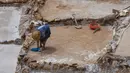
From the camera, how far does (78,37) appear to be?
1023 centimetres

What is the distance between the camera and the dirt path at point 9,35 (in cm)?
938

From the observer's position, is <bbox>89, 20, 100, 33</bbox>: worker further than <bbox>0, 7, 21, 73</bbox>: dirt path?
Yes

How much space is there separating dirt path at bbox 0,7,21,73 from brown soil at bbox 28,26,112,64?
0.59 metres

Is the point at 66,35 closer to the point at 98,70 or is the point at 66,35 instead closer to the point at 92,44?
the point at 92,44

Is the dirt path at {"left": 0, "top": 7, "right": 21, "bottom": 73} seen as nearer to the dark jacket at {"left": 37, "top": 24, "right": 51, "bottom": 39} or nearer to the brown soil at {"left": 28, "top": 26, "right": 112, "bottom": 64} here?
the brown soil at {"left": 28, "top": 26, "right": 112, "bottom": 64}

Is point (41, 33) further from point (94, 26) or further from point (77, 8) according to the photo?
point (77, 8)

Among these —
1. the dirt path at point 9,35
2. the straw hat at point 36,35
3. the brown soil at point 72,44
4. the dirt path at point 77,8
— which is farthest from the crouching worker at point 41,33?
the dirt path at point 77,8

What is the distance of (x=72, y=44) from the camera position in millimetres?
9852

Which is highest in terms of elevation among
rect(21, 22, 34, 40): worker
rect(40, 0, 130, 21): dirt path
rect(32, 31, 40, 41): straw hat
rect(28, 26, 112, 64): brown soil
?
rect(40, 0, 130, 21): dirt path

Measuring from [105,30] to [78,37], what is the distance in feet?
2.91

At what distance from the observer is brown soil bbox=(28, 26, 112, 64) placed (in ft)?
30.3

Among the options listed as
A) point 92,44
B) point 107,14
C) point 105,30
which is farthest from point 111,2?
point 92,44

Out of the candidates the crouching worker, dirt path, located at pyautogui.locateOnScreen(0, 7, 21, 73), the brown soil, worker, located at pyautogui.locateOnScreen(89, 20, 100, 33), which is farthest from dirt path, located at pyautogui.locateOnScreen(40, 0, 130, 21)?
the crouching worker

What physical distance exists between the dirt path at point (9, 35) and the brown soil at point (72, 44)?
592mm
